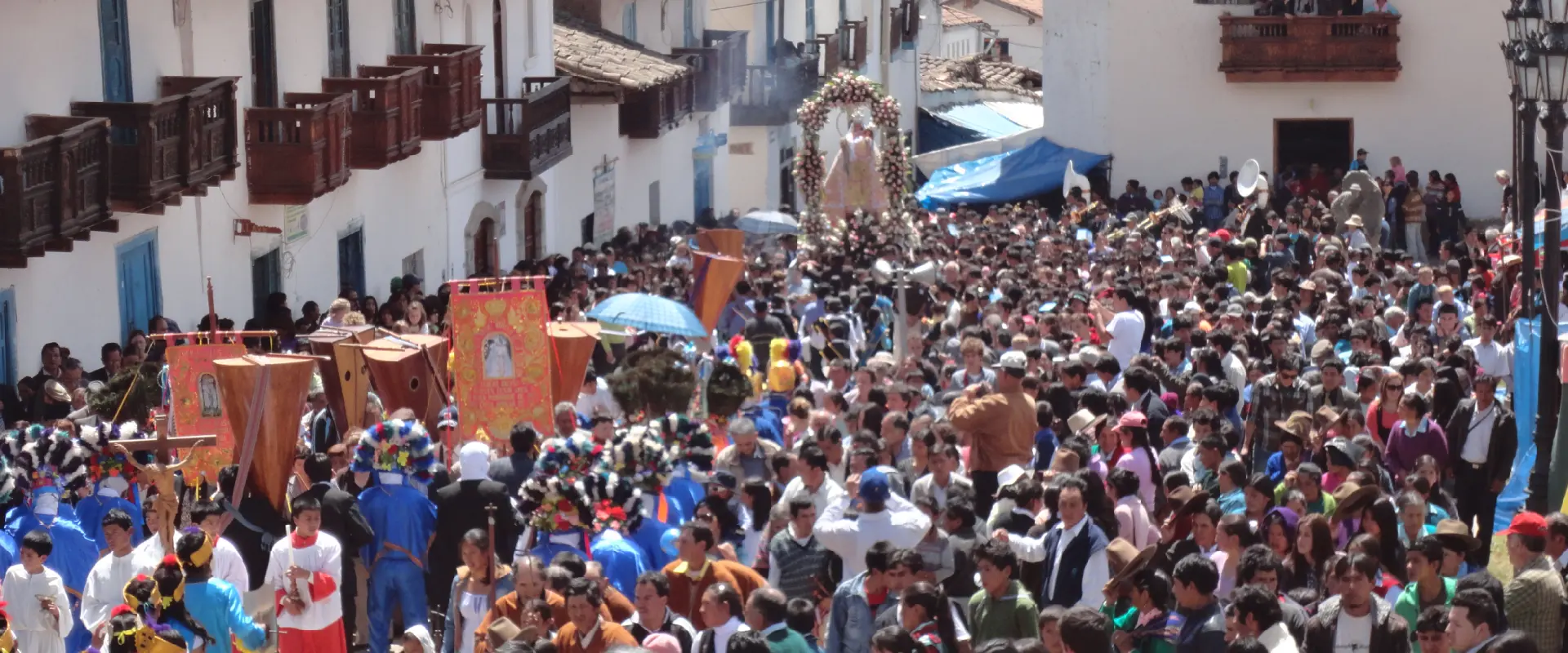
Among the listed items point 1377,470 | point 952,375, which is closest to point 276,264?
point 952,375

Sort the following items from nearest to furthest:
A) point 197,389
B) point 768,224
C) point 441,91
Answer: point 197,389, point 441,91, point 768,224

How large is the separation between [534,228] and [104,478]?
63.5ft

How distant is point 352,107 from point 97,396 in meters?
9.36

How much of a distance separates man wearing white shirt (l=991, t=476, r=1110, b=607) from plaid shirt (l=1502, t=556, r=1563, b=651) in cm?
169

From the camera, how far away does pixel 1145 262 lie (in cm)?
2325

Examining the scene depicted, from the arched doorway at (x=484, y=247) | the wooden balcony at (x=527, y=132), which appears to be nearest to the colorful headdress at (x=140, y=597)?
the wooden balcony at (x=527, y=132)

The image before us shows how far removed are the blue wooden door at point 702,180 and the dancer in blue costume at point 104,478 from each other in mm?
28272

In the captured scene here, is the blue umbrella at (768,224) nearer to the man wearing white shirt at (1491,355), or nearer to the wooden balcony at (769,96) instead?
the wooden balcony at (769,96)

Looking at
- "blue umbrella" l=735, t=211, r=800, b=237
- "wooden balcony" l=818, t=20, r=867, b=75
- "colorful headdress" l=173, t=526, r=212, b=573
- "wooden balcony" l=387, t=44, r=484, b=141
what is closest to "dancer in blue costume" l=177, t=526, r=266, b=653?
"colorful headdress" l=173, t=526, r=212, b=573

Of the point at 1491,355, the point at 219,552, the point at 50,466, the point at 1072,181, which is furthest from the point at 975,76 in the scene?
the point at 219,552

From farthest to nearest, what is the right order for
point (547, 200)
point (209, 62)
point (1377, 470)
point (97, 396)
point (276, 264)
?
point (547, 200) → point (276, 264) → point (209, 62) → point (97, 396) → point (1377, 470)

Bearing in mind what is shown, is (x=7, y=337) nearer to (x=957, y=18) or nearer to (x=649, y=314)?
(x=649, y=314)

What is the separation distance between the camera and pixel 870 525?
33.7ft

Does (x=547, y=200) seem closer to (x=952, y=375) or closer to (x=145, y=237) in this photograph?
(x=145, y=237)
